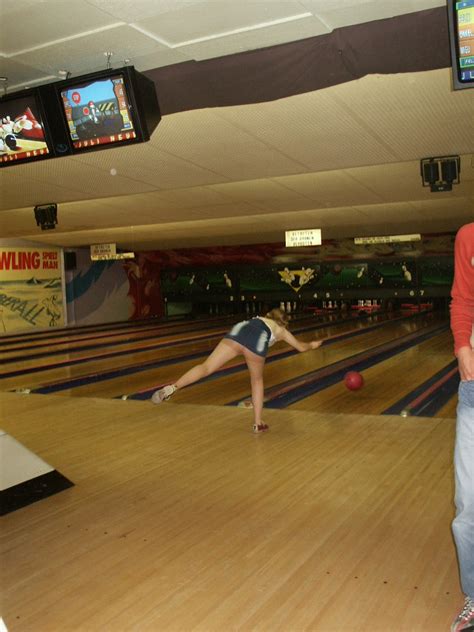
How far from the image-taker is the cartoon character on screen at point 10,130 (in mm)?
3537

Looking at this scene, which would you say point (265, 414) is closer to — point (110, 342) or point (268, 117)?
point (268, 117)

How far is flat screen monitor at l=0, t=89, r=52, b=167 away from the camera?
11.4 ft

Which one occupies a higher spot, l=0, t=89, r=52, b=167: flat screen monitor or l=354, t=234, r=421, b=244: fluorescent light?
l=354, t=234, r=421, b=244: fluorescent light

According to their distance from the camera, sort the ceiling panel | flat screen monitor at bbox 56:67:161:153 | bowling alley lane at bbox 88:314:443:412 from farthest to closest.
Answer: bowling alley lane at bbox 88:314:443:412 < flat screen monitor at bbox 56:67:161:153 < the ceiling panel

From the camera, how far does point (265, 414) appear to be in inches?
201

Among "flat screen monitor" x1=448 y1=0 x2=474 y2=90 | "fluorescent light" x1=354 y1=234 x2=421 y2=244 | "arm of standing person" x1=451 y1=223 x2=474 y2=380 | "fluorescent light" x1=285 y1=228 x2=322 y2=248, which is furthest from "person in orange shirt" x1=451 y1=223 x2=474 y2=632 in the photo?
"fluorescent light" x1=354 y1=234 x2=421 y2=244

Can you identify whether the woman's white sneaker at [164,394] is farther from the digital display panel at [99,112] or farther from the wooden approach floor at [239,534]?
the digital display panel at [99,112]

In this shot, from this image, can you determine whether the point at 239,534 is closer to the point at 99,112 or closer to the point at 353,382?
the point at 99,112

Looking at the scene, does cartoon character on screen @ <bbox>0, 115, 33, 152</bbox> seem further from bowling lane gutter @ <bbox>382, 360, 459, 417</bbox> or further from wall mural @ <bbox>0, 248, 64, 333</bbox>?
wall mural @ <bbox>0, 248, 64, 333</bbox>

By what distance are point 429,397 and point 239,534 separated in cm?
341

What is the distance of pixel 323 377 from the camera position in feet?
22.5

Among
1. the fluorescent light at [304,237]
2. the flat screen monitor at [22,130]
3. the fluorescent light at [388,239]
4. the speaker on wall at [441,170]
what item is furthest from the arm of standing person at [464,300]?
the fluorescent light at [388,239]

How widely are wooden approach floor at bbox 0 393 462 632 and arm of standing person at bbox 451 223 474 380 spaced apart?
0.87 metres

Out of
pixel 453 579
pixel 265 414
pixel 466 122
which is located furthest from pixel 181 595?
pixel 466 122
